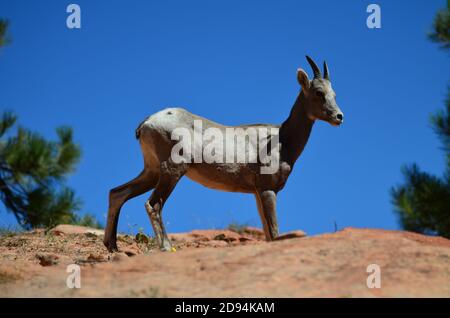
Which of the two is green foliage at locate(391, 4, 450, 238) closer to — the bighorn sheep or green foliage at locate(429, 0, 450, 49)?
green foliage at locate(429, 0, 450, 49)

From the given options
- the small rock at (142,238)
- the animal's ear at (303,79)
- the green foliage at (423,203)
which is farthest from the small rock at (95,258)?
the green foliage at (423,203)

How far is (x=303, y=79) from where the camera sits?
949cm

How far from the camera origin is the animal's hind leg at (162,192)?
850cm

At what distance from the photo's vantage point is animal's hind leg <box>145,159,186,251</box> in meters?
8.50

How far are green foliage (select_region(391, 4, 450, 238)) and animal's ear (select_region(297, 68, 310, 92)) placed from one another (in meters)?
6.74

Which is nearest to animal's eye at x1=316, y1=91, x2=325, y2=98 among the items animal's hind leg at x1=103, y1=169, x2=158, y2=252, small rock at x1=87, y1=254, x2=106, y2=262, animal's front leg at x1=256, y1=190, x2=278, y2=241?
Answer: animal's front leg at x1=256, y1=190, x2=278, y2=241

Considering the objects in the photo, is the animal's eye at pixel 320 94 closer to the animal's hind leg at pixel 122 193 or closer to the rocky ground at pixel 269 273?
the animal's hind leg at pixel 122 193

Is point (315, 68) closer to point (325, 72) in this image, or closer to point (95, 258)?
point (325, 72)

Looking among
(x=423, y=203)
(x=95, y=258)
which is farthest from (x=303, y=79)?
(x=423, y=203)

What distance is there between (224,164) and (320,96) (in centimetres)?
160

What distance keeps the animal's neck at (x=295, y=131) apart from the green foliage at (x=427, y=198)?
257 inches
